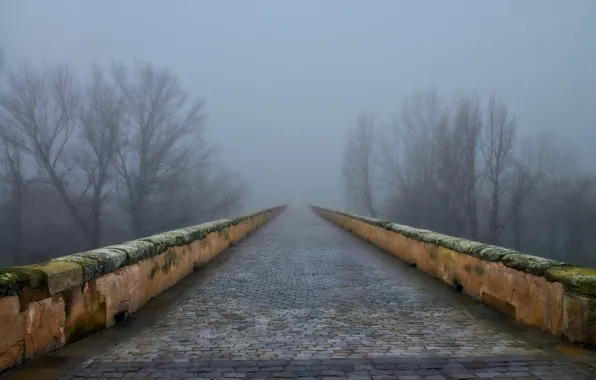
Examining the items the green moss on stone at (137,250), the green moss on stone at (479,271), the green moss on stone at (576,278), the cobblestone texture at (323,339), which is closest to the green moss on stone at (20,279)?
the cobblestone texture at (323,339)

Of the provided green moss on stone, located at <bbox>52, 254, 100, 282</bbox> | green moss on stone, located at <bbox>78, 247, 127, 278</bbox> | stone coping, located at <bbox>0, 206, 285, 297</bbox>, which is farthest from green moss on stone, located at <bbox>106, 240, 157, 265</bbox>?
green moss on stone, located at <bbox>52, 254, 100, 282</bbox>

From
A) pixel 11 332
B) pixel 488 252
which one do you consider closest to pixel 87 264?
pixel 11 332

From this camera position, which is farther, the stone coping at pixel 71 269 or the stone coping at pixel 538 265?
the stone coping at pixel 538 265

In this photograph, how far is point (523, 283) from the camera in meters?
4.60

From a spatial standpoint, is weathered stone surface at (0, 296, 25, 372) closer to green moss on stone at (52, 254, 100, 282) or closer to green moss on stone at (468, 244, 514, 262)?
green moss on stone at (52, 254, 100, 282)

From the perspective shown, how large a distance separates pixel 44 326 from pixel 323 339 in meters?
2.46

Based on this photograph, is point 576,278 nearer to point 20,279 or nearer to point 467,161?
point 20,279

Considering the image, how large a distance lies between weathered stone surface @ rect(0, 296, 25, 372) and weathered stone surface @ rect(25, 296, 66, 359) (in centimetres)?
6

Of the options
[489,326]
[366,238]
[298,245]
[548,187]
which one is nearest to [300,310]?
[489,326]

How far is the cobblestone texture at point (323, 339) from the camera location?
3311mm

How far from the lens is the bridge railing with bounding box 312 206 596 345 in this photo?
3.80 m

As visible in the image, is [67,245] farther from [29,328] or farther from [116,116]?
[29,328]

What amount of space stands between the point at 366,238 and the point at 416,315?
374 inches

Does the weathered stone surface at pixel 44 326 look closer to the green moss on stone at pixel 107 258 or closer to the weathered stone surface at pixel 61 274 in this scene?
the weathered stone surface at pixel 61 274
